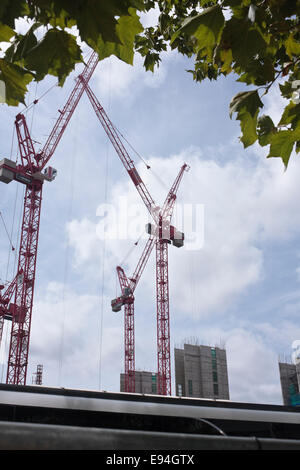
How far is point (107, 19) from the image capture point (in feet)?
7.77

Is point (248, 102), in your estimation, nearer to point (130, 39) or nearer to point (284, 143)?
point (284, 143)

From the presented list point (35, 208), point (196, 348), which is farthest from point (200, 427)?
point (196, 348)

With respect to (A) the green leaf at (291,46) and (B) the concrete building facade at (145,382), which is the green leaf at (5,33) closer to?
(A) the green leaf at (291,46)

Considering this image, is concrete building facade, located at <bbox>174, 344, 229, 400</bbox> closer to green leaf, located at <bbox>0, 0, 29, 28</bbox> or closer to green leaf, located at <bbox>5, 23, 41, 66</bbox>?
green leaf, located at <bbox>5, 23, 41, 66</bbox>

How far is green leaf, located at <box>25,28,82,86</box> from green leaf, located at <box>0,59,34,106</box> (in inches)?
4.8

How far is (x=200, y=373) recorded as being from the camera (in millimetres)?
69938

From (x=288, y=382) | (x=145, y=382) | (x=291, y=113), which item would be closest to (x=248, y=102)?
(x=291, y=113)

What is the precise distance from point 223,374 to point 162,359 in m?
12.3

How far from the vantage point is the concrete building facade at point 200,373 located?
68.6m

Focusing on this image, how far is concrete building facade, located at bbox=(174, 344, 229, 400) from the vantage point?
6856cm

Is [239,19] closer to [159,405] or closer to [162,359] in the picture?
[159,405]

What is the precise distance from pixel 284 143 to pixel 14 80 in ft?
6.70

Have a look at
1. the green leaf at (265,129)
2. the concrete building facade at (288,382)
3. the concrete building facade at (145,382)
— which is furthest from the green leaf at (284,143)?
the concrete building facade at (145,382)

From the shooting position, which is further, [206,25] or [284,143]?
[284,143]
